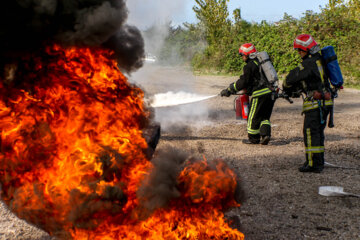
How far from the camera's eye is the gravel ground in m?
3.50

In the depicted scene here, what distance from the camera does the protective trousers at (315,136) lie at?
4.96m

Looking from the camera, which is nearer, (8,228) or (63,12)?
(63,12)

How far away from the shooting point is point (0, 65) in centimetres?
258

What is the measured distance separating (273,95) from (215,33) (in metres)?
20.4

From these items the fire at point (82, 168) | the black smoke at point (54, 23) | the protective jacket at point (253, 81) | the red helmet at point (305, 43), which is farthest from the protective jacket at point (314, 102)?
the black smoke at point (54, 23)

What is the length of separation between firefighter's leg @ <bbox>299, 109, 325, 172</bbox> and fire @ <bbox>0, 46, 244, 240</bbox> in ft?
8.52

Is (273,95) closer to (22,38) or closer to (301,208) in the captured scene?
(301,208)

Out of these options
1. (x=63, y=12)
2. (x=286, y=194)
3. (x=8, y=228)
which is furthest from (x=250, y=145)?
(x=63, y=12)

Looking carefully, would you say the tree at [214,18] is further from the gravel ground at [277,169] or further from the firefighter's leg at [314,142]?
the firefighter's leg at [314,142]

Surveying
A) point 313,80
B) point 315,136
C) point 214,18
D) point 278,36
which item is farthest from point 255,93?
point 214,18

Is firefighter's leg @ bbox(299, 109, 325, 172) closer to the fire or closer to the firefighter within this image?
the firefighter

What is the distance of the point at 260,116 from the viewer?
649 cm

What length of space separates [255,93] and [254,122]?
55 cm

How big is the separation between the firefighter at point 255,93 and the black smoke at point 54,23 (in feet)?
12.9
